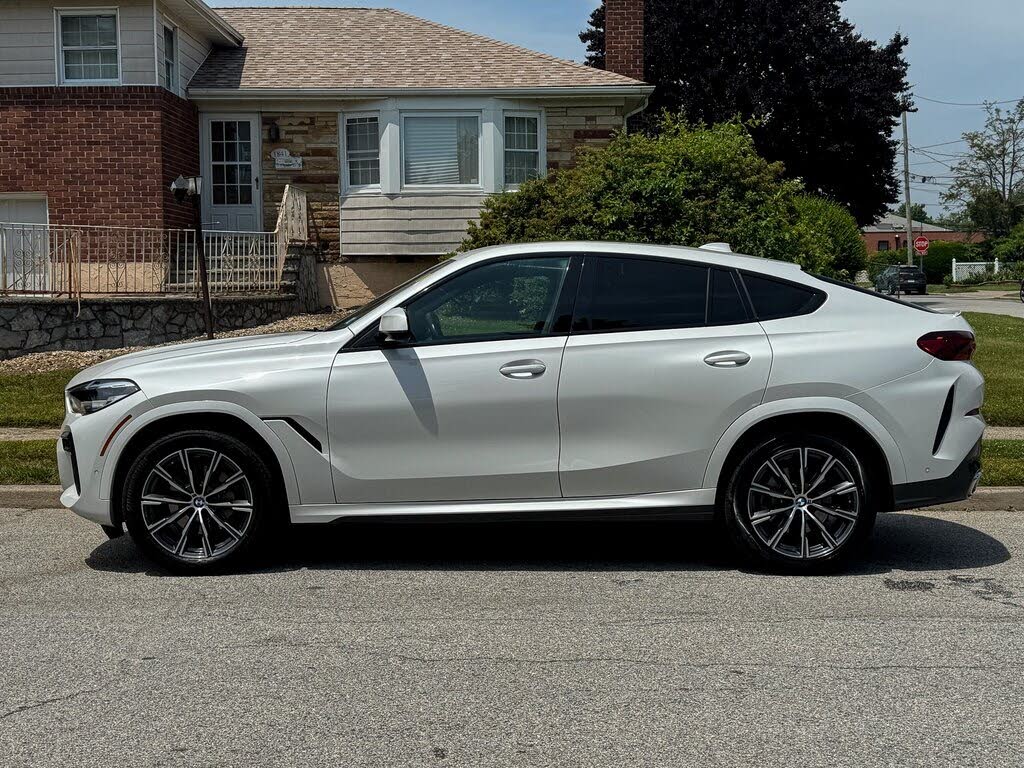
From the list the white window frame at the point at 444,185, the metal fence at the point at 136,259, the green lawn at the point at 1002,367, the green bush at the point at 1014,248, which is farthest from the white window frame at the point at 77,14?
the green bush at the point at 1014,248

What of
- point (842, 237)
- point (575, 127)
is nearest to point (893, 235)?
point (842, 237)

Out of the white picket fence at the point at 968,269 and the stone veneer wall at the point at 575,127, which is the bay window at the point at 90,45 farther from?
the white picket fence at the point at 968,269

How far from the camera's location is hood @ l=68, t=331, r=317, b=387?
6.43 m

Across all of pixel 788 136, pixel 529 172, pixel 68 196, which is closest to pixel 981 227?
pixel 788 136

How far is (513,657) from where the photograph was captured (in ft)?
16.3

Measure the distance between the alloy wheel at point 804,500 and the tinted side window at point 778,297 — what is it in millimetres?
734

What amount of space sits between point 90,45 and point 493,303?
16.9 meters

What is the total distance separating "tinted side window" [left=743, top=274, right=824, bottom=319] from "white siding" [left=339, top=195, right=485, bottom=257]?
1662 cm

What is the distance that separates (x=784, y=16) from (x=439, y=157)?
20202mm

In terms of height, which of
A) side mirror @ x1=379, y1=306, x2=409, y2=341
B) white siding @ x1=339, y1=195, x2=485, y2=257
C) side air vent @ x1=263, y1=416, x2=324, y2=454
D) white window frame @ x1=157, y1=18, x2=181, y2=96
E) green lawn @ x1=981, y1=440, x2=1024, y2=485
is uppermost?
white window frame @ x1=157, y1=18, x2=181, y2=96

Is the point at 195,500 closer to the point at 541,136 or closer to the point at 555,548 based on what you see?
the point at 555,548

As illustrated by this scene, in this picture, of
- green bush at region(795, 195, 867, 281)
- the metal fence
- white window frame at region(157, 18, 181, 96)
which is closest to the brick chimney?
green bush at region(795, 195, 867, 281)

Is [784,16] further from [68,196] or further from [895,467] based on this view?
[895,467]

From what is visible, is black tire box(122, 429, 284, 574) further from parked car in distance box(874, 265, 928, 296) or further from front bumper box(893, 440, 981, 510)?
parked car in distance box(874, 265, 928, 296)
